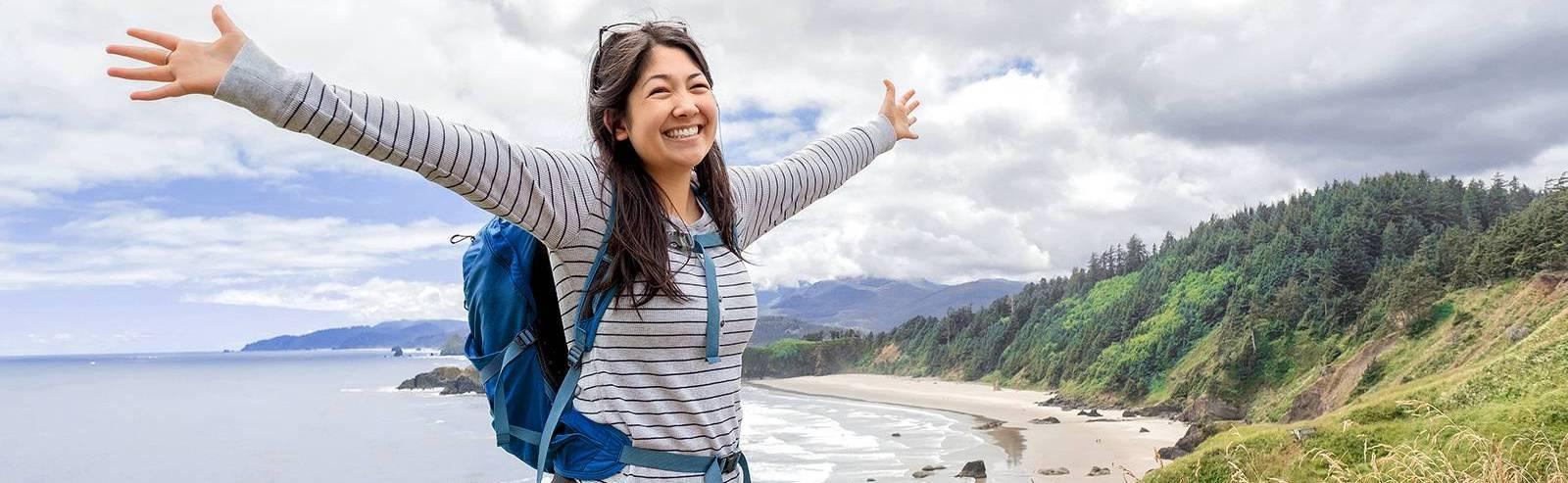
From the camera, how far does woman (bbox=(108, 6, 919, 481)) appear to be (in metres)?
1.16

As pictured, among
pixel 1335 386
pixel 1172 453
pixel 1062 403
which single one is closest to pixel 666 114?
pixel 1172 453

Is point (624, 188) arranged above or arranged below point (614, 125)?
below

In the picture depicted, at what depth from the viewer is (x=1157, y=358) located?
31.0 meters

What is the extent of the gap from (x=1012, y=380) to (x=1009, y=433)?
1406 cm

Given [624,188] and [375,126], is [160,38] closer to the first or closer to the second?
[375,126]

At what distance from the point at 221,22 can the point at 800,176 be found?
3.25 ft

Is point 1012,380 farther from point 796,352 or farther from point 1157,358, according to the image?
point 796,352

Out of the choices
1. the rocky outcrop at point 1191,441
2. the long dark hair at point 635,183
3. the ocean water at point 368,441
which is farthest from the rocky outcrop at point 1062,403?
the long dark hair at point 635,183

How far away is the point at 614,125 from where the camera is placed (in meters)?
1.46

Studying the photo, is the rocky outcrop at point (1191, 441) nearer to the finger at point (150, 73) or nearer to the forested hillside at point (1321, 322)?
the forested hillside at point (1321, 322)

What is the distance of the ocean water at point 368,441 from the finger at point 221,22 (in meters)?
18.4

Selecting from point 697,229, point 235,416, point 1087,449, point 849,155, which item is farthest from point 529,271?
point 235,416

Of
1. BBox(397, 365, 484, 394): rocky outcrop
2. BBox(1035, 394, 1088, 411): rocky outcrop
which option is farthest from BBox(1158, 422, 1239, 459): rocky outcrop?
BBox(397, 365, 484, 394): rocky outcrop

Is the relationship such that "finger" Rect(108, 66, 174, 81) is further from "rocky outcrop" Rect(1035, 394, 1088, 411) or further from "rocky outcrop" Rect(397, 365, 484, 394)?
"rocky outcrop" Rect(397, 365, 484, 394)
